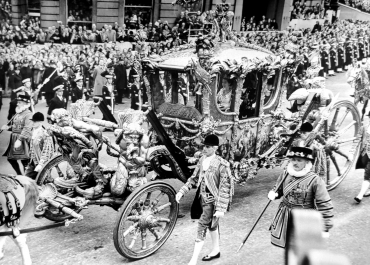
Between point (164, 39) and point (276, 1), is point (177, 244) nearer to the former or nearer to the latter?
point (164, 39)

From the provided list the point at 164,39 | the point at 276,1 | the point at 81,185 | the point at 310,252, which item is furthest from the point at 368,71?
the point at 276,1

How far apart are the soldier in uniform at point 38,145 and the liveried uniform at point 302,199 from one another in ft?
12.3

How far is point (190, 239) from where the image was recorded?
19.9 ft

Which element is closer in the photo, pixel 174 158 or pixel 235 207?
pixel 174 158

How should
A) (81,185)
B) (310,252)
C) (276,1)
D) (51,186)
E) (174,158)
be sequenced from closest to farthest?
1. (310,252)
2. (51,186)
3. (81,185)
4. (174,158)
5. (276,1)

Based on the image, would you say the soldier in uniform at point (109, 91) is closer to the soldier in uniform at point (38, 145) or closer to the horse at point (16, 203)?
the soldier in uniform at point (38, 145)

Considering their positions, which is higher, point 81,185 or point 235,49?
point 235,49

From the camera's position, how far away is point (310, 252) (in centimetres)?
147

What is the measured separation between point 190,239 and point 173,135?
5.27ft

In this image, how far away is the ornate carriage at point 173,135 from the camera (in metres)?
5.36

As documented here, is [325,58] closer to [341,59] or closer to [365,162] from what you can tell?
[341,59]

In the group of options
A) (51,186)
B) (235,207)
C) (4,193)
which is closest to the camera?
(4,193)

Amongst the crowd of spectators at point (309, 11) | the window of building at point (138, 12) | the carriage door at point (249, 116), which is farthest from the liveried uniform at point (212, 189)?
the crowd of spectators at point (309, 11)

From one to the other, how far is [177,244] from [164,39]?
769cm
